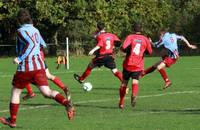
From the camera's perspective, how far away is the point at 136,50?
15.1m

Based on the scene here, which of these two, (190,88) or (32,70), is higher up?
(32,70)

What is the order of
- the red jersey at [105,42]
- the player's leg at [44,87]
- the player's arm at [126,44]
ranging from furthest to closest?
the red jersey at [105,42], the player's arm at [126,44], the player's leg at [44,87]

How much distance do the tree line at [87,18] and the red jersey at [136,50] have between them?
34617mm

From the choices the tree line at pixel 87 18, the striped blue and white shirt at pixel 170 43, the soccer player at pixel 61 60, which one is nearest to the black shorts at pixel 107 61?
the striped blue and white shirt at pixel 170 43

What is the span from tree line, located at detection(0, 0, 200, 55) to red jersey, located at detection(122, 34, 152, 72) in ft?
114

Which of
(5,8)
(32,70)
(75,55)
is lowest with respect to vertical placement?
(75,55)

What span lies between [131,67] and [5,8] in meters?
41.1

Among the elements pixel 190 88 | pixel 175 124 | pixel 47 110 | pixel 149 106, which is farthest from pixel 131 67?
pixel 190 88

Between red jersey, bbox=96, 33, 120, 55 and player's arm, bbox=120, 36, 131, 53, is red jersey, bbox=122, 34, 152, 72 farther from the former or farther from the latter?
red jersey, bbox=96, 33, 120, 55

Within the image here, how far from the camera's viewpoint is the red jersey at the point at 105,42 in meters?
19.0

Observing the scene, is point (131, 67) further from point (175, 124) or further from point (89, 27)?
point (89, 27)

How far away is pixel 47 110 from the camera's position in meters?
14.5

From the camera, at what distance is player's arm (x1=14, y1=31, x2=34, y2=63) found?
10922mm

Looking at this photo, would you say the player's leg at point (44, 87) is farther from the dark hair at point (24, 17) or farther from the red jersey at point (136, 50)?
the red jersey at point (136, 50)
